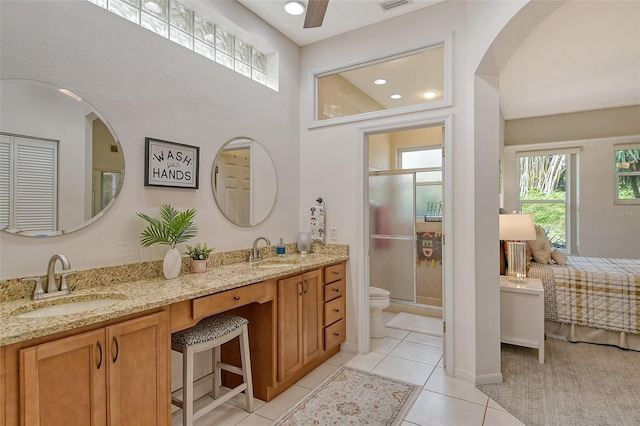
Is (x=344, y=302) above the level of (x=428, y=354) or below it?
above

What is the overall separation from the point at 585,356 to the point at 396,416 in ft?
6.75

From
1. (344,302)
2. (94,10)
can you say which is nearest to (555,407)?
(344,302)

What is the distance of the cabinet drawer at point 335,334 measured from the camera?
2.91 metres

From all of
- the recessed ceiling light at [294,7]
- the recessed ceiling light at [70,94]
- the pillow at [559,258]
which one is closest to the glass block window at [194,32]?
the recessed ceiling light at [294,7]

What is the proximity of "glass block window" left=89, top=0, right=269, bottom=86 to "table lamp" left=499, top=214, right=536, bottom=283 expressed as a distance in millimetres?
2663

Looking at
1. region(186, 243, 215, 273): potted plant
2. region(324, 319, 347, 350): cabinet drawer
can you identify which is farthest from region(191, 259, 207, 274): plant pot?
region(324, 319, 347, 350): cabinet drawer

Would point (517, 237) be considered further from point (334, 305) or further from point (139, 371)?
point (139, 371)

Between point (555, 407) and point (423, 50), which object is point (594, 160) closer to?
point (423, 50)

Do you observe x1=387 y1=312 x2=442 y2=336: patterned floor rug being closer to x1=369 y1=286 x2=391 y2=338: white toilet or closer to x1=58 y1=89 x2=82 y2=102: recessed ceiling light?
x1=369 y1=286 x2=391 y2=338: white toilet

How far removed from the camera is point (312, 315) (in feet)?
8.92

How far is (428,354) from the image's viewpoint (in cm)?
310

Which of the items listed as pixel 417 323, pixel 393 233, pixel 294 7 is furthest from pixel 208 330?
pixel 393 233

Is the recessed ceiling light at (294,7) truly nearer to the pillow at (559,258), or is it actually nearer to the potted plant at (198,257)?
the potted plant at (198,257)

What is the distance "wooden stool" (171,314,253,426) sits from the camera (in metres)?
1.85
